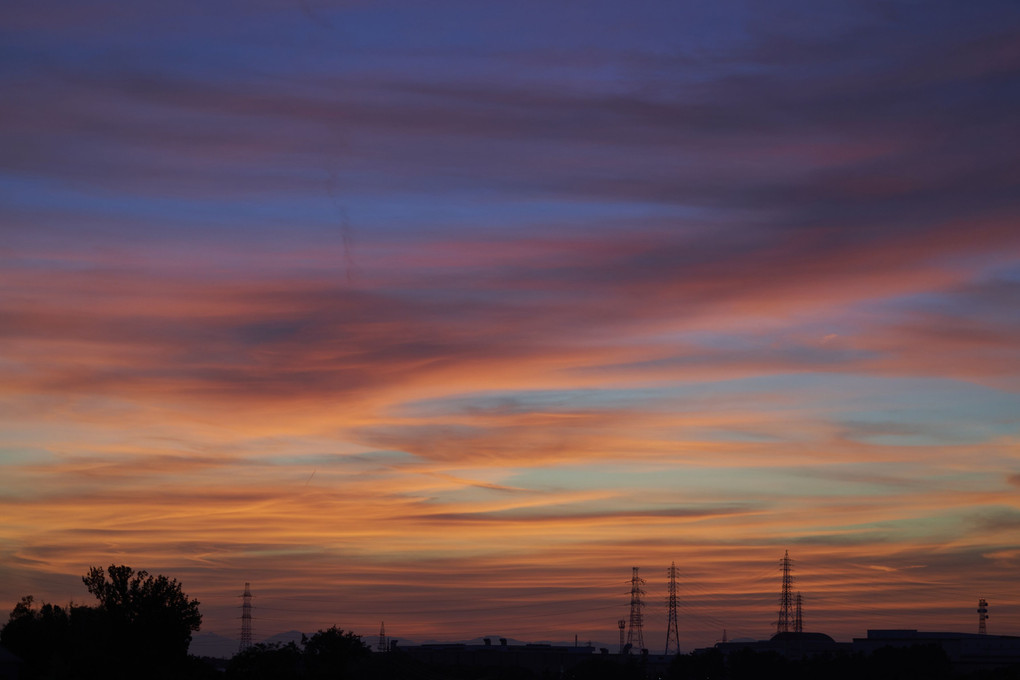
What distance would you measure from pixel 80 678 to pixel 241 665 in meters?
13.0

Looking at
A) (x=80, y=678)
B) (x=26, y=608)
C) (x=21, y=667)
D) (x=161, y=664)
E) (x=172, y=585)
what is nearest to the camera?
(x=80, y=678)

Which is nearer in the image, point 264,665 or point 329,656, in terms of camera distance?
point 264,665

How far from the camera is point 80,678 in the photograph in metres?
95.1

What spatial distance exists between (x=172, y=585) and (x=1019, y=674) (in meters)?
153

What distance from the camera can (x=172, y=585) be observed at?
111m

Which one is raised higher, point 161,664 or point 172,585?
point 172,585

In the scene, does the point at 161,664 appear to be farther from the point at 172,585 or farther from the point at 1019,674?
the point at 1019,674

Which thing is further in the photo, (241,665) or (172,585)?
(172,585)

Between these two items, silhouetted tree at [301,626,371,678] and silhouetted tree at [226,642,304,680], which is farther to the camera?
silhouetted tree at [301,626,371,678]

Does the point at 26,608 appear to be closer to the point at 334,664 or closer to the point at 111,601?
the point at 111,601

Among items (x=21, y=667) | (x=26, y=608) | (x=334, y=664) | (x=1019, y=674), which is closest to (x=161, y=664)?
(x=334, y=664)

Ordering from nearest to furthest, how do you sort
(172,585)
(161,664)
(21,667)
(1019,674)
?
1. (161,664)
2. (172,585)
3. (21,667)
4. (1019,674)

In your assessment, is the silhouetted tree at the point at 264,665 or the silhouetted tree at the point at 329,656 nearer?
the silhouetted tree at the point at 264,665

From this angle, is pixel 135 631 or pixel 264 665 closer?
pixel 264 665
